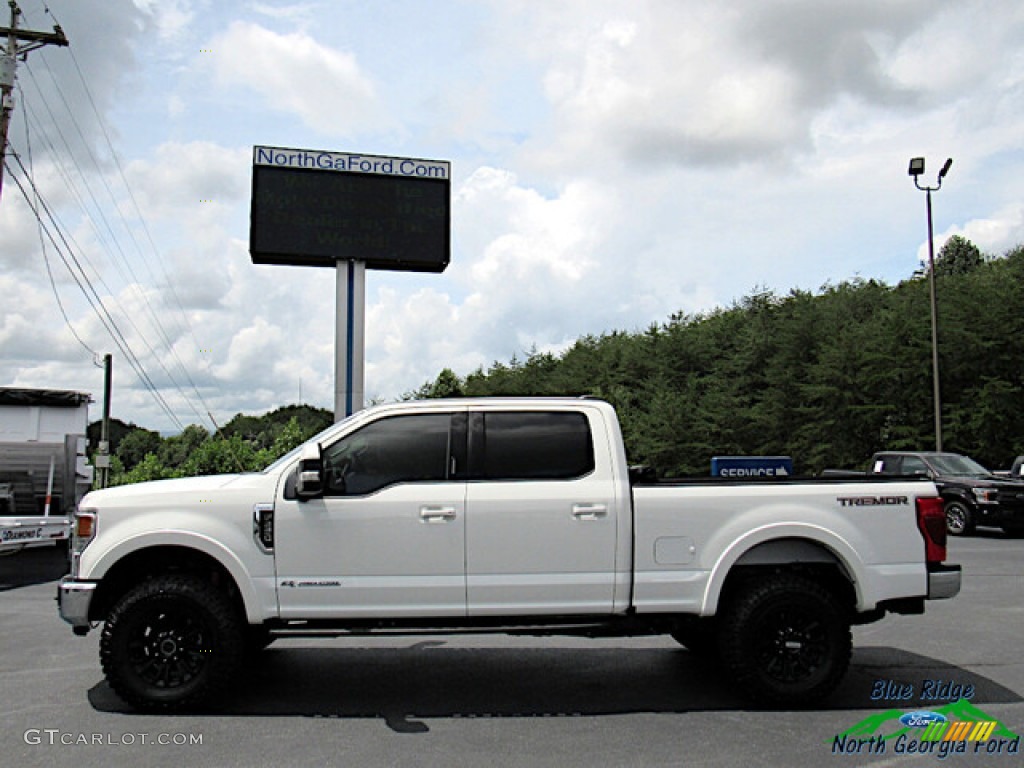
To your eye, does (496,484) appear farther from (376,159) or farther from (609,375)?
(609,375)

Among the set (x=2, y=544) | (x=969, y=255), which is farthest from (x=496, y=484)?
(x=969, y=255)

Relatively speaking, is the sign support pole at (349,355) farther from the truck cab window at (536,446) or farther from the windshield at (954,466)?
the truck cab window at (536,446)

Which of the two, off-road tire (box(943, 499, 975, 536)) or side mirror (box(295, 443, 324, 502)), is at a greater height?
side mirror (box(295, 443, 324, 502))

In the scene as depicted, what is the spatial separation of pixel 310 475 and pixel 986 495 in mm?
16254

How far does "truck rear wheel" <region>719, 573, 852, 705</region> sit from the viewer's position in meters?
6.16

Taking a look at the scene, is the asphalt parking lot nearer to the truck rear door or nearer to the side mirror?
the truck rear door

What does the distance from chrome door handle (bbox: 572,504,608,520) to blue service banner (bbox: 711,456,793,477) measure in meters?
1.82

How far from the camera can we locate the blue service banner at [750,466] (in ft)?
25.4

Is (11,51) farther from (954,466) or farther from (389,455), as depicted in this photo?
(954,466)

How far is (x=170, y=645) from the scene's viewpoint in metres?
6.09

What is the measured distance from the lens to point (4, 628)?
9148 millimetres

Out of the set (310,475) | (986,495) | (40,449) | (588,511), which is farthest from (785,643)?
(986,495)

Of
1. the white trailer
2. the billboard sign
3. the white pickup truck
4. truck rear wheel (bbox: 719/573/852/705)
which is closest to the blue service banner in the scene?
the white pickup truck

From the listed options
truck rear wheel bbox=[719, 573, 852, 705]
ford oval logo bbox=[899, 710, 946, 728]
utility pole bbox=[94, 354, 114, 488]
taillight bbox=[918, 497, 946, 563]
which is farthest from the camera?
utility pole bbox=[94, 354, 114, 488]
